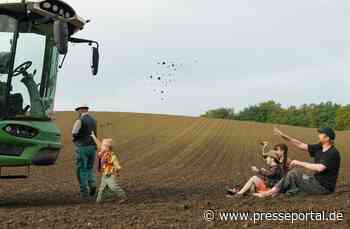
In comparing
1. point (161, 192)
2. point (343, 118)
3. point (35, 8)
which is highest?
point (35, 8)

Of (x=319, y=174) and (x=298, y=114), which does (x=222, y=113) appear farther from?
(x=319, y=174)

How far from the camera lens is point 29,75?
402 inches

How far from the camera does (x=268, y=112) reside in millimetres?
101812

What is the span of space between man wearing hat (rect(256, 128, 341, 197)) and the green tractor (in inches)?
152

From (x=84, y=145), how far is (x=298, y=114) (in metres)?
87.0

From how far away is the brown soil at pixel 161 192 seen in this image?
330 inches

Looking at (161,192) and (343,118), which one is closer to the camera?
(161,192)

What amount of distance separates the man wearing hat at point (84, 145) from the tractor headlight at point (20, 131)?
149 cm

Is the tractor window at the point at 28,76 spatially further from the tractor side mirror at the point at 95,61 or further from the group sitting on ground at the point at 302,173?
the group sitting on ground at the point at 302,173

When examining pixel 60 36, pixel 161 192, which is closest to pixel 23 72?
pixel 60 36

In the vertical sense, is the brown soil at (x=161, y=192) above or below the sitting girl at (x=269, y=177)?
below

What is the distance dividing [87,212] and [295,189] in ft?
11.7

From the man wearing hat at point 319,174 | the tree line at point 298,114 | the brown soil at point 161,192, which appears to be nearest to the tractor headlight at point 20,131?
the brown soil at point 161,192

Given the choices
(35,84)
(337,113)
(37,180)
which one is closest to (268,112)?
(337,113)
